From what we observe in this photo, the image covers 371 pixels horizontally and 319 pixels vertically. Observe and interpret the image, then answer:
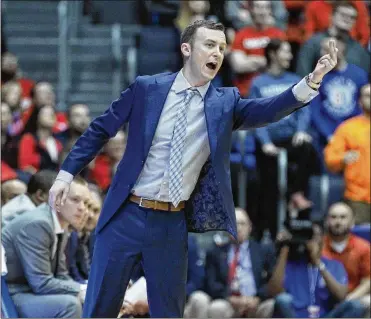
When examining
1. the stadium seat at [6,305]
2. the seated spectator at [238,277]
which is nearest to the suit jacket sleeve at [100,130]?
the stadium seat at [6,305]

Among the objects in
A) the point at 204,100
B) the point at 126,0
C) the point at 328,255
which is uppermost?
the point at 126,0

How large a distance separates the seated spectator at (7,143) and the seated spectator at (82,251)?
291 cm

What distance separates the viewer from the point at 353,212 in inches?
410

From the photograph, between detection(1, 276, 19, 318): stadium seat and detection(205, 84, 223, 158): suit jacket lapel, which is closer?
detection(205, 84, 223, 158): suit jacket lapel

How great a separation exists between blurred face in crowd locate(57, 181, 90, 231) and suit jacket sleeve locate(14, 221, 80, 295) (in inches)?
5.2

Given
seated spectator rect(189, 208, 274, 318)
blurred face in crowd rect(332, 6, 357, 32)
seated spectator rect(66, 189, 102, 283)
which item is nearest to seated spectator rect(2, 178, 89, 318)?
seated spectator rect(66, 189, 102, 283)

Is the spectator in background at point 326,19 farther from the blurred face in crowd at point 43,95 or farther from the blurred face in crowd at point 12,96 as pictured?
the blurred face in crowd at point 12,96

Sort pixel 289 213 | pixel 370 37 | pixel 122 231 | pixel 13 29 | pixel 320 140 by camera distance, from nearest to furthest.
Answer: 1. pixel 122 231
2. pixel 289 213
3. pixel 320 140
4. pixel 370 37
5. pixel 13 29

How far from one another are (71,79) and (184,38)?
254 inches

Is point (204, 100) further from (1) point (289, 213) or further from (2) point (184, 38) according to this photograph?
(1) point (289, 213)

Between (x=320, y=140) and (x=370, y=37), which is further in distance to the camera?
(x=370, y=37)

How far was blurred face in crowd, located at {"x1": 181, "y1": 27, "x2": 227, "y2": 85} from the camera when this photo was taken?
6277 millimetres

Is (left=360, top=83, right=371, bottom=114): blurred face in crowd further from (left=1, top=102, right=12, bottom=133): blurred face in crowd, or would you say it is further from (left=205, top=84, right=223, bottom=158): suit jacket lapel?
(left=205, top=84, right=223, bottom=158): suit jacket lapel

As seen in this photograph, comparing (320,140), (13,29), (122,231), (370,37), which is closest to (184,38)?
(122,231)
